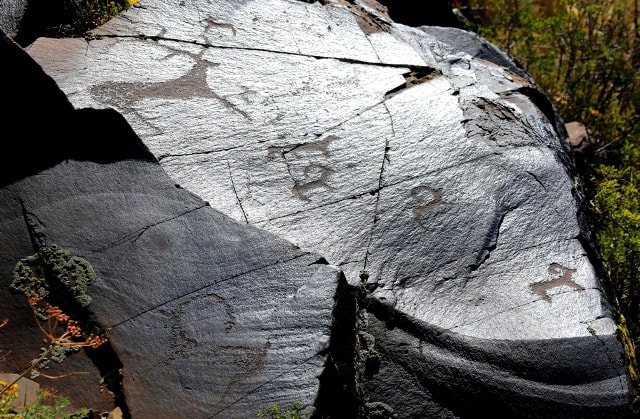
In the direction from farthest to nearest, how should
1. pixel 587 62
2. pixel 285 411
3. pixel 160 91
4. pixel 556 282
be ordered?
pixel 587 62
pixel 160 91
pixel 556 282
pixel 285 411

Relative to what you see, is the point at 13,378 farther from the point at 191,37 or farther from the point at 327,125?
the point at 191,37

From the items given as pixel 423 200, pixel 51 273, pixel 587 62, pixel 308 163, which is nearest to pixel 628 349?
pixel 423 200

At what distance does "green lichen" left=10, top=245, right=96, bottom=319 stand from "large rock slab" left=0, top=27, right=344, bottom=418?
27mm

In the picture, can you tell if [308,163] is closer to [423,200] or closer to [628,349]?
[423,200]

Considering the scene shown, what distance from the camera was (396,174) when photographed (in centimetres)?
263

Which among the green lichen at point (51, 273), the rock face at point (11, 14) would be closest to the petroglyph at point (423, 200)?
the green lichen at point (51, 273)

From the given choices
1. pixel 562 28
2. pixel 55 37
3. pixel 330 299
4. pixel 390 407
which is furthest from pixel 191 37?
pixel 562 28

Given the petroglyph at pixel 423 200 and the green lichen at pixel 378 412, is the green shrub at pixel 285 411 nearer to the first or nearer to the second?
the green lichen at pixel 378 412

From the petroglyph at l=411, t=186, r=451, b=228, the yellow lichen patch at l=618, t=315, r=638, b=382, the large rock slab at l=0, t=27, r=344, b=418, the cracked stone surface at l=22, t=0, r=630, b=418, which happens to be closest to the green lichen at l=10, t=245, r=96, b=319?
the large rock slab at l=0, t=27, r=344, b=418

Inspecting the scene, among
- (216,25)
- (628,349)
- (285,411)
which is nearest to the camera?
(285,411)

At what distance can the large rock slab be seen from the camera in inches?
78.0

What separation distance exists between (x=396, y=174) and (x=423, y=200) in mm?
150

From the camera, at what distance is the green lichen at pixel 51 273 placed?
7.25ft

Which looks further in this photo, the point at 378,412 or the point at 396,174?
the point at 396,174
